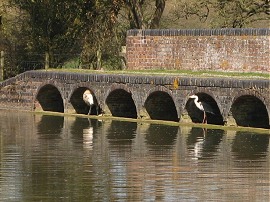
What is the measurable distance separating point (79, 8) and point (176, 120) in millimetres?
13090

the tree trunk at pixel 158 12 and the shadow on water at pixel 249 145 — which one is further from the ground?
the tree trunk at pixel 158 12

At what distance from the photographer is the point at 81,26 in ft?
153

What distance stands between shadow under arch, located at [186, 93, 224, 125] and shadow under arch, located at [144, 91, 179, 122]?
1.34 meters

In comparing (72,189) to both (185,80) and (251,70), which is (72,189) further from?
(251,70)

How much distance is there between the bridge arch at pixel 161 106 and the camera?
34.6 m

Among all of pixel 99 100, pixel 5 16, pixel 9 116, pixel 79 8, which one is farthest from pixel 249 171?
pixel 5 16

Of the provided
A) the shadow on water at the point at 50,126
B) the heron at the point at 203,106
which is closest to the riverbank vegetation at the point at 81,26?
the shadow on water at the point at 50,126

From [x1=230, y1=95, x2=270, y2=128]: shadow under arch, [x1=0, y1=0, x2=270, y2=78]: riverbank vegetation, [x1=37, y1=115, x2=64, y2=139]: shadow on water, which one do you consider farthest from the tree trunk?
[x1=230, y1=95, x2=270, y2=128]: shadow under arch

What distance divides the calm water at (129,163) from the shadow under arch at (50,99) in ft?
17.7

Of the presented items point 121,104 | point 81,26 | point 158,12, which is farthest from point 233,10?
point 121,104

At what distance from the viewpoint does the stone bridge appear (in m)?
31.2

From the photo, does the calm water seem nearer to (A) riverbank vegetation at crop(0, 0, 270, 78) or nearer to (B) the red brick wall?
(B) the red brick wall

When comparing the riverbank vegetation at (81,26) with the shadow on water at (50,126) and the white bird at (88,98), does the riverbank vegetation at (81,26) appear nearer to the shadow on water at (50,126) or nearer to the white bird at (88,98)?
the white bird at (88,98)

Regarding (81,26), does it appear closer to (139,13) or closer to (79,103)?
(139,13)
